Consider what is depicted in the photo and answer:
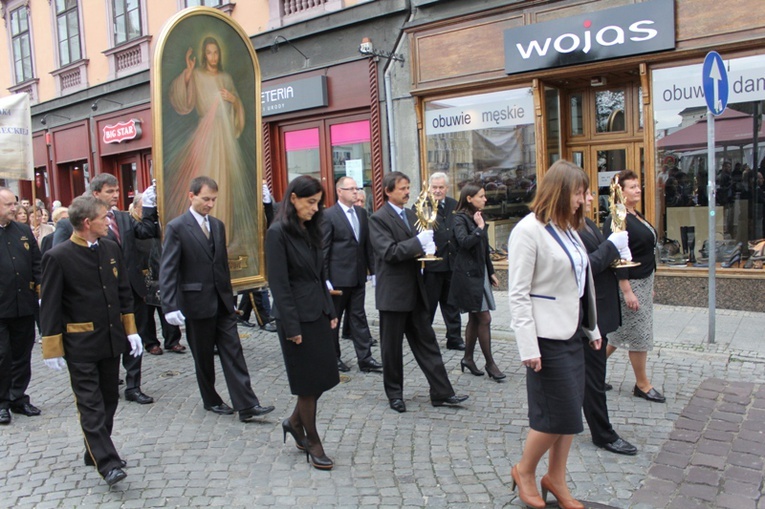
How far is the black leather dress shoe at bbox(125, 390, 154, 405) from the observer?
5.89m

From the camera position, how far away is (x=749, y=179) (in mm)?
8750

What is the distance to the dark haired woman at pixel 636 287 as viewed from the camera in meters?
5.16

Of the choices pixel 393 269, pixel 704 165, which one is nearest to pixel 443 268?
pixel 393 269

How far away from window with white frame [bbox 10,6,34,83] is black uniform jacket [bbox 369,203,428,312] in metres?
19.3

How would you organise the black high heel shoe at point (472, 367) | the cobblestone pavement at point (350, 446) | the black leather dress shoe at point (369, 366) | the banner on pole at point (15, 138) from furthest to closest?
1. the banner on pole at point (15, 138)
2. the black leather dress shoe at point (369, 366)
3. the black high heel shoe at point (472, 367)
4. the cobblestone pavement at point (350, 446)

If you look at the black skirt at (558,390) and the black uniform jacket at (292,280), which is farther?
the black uniform jacket at (292,280)

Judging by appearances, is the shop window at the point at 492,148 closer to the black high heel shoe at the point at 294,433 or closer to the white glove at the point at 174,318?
the white glove at the point at 174,318

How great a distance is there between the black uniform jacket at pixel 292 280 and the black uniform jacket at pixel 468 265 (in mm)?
1880

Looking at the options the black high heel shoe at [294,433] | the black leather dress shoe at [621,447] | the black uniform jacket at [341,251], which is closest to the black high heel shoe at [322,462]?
the black high heel shoe at [294,433]

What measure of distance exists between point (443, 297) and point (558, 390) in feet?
11.4

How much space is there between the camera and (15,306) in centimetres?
575

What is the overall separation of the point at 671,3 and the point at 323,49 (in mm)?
6147

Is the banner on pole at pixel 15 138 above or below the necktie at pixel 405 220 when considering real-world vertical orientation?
above

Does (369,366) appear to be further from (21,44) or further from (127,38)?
(21,44)
